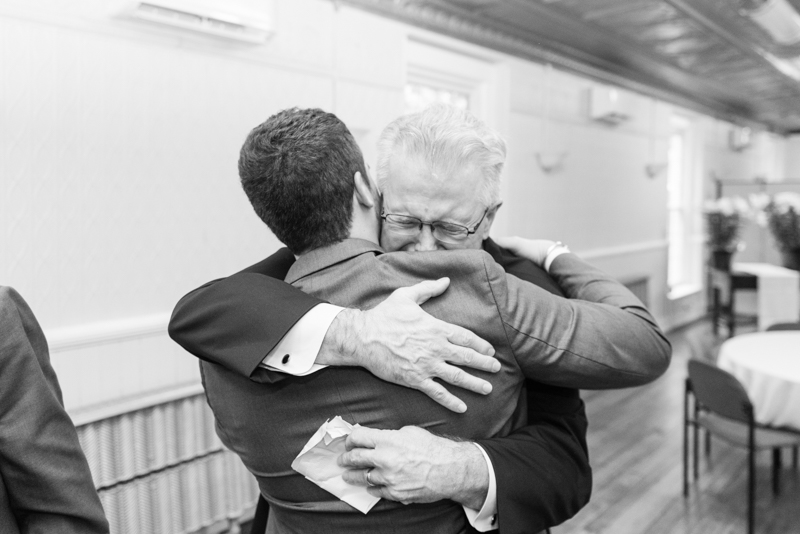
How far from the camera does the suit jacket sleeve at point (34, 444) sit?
34.0 inches

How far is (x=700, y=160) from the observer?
9.22 m

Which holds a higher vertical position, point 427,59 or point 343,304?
point 427,59

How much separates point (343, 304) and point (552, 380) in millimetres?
386

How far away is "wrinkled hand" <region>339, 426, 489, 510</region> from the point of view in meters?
0.99

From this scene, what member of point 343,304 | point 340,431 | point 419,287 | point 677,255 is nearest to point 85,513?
point 340,431

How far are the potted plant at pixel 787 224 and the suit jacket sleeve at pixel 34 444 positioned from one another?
25.8ft

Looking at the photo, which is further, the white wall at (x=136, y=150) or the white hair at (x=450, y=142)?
the white wall at (x=136, y=150)

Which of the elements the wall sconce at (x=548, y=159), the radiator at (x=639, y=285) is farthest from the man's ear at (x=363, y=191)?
the radiator at (x=639, y=285)

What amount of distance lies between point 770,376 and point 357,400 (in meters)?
3.05

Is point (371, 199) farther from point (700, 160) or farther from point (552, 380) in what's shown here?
point (700, 160)

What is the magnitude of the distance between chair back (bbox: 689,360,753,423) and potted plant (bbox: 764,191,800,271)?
457 cm

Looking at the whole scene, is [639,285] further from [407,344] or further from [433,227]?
[407,344]

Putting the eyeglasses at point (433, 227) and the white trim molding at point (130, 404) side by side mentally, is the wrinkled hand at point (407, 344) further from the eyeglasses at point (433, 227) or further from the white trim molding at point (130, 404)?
the white trim molding at point (130, 404)

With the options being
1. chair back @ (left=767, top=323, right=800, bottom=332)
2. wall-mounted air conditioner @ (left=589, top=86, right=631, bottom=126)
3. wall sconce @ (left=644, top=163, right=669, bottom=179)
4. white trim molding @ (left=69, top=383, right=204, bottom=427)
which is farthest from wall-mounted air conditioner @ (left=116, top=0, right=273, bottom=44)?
wall sconce @ (left=644, top=163, right=669, bottom=179)
